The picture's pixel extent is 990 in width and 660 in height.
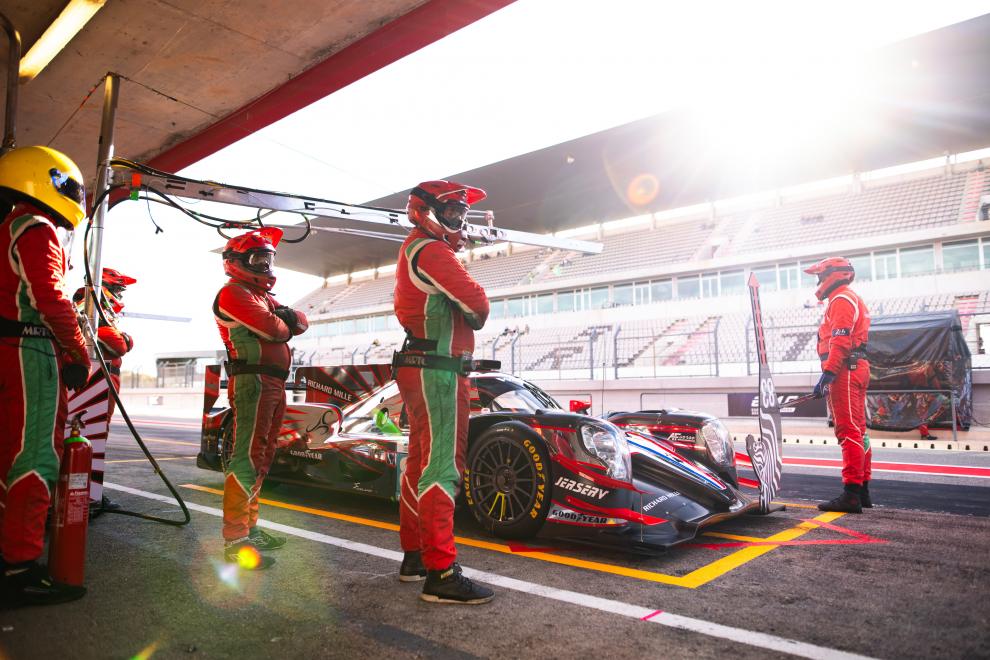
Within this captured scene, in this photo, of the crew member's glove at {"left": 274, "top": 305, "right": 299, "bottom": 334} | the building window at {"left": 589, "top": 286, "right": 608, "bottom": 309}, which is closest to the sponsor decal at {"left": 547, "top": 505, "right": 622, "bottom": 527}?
the crew member's glove at {"left": 274, "top": 305, "right": 299, "bottom": 334}

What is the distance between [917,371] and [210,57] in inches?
471

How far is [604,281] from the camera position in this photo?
30.6m

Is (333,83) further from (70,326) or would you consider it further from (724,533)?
(724,533)

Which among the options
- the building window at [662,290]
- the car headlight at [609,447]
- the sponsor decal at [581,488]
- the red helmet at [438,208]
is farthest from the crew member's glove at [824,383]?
the building window at [662,290]

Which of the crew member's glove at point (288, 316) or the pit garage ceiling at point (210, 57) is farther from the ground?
the pit garage ceiling at point (210, 57)

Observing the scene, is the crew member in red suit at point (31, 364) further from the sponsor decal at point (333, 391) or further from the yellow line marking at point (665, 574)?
the sponsor decal at point (333, 391)

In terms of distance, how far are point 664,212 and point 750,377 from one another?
20.7 meters

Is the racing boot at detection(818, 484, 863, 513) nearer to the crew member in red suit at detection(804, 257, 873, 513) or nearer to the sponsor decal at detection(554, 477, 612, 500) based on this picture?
the crew member in red suit at detection(804, 257, 873, 513)

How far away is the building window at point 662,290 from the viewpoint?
28.9 metres

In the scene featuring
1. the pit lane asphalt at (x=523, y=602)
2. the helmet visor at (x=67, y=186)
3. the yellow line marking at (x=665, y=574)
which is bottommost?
the yellow line marking at (x=665, y=574)

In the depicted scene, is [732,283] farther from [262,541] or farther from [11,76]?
[262,541]

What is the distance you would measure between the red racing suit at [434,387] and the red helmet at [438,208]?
7cm

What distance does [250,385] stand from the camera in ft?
11.3

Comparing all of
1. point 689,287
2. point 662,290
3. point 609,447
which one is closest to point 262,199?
point 609,447
